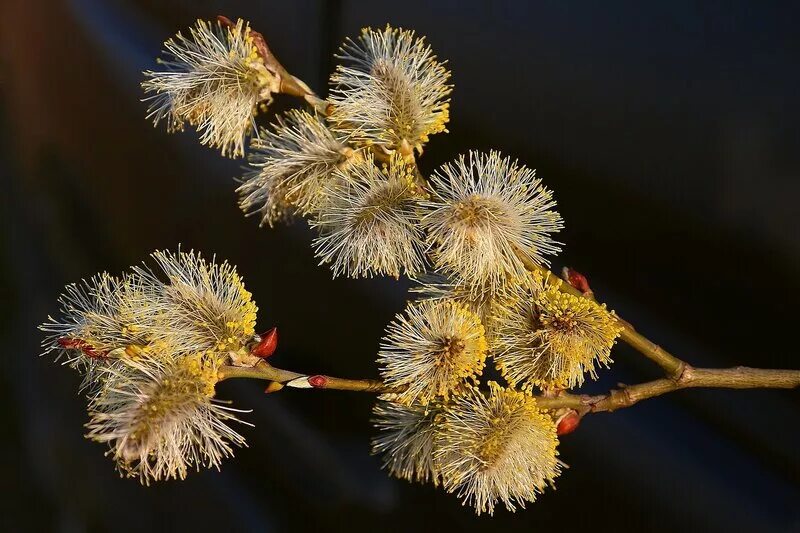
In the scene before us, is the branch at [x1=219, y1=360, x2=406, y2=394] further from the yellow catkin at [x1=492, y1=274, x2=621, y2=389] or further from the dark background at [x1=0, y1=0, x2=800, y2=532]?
the dark background at [x1=0, y1=0, x2=800, y2=532]

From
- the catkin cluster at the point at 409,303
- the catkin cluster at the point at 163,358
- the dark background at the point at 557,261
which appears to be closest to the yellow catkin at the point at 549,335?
the catkin cluster at the point at 409,303

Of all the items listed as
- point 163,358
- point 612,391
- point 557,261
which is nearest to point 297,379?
point 163,358

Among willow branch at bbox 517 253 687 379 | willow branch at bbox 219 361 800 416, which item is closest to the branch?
willow branch at bbox 219 361 800 416

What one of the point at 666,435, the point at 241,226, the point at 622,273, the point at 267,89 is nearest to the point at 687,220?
the point at 622,273

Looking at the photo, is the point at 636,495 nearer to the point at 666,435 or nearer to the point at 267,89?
the point at 666,435

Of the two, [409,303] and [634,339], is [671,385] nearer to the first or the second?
[634,339]

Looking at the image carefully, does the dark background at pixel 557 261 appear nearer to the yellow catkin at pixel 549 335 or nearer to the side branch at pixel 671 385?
the side branch at pixel 671 385
